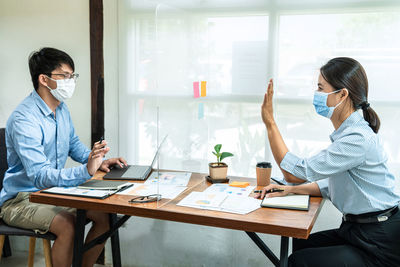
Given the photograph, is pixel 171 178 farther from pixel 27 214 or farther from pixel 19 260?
pixel 19 260

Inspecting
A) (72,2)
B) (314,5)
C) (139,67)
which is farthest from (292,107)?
(72,2)

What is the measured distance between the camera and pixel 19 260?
2914mm

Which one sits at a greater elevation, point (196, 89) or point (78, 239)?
point (196, 89)

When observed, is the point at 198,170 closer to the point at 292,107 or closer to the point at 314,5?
the point at 292,107

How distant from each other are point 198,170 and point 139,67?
0.82m

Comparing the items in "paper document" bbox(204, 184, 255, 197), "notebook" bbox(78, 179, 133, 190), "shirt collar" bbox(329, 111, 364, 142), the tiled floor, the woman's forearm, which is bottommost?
the tiled floor

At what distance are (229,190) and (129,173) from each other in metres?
0.55

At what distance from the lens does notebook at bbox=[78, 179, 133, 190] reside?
1.89 meters

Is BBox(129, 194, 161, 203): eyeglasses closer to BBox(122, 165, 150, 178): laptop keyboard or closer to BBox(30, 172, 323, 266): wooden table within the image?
BBox(30, 172, 323, 266): wooden table

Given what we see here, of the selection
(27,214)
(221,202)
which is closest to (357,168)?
(221,202)

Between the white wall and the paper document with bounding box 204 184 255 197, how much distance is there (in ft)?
2.26

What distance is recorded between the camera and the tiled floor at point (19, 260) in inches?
112

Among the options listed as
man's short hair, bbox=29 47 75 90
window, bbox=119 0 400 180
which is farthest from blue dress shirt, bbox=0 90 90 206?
window, bbox=119 0 400 180

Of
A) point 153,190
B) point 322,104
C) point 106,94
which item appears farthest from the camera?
point 106,94
